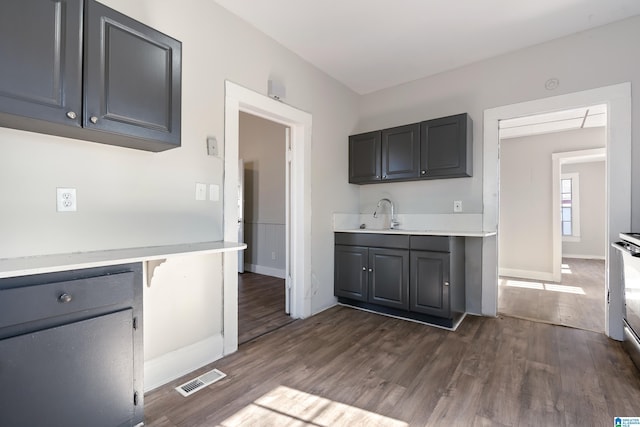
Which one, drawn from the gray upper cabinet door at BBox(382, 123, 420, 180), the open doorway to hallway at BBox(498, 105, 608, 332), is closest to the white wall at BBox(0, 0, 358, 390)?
the gray upper cabinet door at BBox(382, 123, 420, 180)

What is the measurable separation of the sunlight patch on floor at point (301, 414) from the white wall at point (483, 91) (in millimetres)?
2136

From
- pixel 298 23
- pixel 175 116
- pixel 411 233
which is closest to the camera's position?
pixel 175 116

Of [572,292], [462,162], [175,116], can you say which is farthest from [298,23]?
[572,292]

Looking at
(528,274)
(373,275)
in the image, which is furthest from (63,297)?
(528,274)

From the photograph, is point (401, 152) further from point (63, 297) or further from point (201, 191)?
point (63, 297)

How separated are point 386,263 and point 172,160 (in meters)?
2.18

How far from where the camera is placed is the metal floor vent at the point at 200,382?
180cm

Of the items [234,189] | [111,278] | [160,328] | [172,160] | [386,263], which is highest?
[172,160]

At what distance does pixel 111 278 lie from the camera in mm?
1339

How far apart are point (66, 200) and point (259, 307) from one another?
2238 millimetres

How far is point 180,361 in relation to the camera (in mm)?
1981

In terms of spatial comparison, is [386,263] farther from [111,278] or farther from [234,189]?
[111,278]

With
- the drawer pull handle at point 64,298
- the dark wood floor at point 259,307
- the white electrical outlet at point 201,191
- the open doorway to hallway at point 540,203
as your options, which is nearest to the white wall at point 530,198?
the open doorway to hallway at point 540,203

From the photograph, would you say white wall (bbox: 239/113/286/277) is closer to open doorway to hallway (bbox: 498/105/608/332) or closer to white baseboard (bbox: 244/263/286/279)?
white baseboard (bbox: 244/263/286/279)
